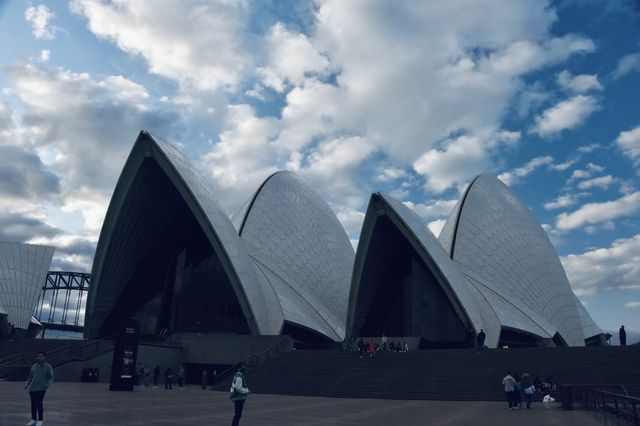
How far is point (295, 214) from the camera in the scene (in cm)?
4200

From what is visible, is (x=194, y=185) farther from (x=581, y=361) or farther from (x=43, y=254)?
(x=581, y=361)

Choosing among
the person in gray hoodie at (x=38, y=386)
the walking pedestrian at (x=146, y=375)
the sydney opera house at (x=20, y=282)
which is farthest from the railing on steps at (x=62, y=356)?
the person in gray hoodie at (x=38, y=386)

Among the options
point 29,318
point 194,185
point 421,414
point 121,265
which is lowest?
point 421,414

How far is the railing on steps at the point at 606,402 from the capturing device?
8.26 metres

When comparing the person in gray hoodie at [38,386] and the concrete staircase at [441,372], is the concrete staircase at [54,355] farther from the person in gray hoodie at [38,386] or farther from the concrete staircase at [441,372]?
the person in gray hoodie at [38,386]

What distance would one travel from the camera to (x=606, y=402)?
1093cm

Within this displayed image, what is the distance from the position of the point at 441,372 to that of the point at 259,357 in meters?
8.71

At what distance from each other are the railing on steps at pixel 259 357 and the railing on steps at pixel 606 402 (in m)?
13.8

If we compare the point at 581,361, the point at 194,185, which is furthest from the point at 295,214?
the point at 581,361

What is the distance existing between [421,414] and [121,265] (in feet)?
85.9

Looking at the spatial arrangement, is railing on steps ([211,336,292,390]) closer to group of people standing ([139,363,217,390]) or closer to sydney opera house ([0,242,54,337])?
group of people standing ([139,363,217,390])

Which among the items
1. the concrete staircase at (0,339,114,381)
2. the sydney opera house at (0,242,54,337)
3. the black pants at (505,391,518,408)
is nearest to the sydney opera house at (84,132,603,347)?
the sydney opera house at (0,242,54,337)

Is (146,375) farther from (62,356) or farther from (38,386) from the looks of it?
(38,386)

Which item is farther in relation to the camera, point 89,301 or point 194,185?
point 89,301
